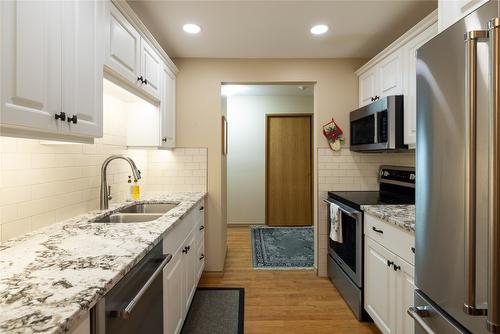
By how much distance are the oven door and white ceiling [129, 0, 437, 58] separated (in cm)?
152

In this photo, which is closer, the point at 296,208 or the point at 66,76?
the point at 66,76

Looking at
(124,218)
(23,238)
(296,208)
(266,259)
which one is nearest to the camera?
(23,238)

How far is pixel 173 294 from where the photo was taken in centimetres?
167

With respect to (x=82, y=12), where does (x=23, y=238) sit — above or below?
below

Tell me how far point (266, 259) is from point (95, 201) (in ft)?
7.20

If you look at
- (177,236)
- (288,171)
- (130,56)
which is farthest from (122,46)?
(288,171)

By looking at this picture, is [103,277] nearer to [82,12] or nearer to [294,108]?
[82,12]

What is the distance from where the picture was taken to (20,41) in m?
0.92

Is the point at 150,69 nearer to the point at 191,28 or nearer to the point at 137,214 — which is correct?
the point at 191,28

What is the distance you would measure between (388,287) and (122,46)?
7.29 ft

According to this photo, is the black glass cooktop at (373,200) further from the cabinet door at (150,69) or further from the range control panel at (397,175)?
the cabinet door at (150,69)

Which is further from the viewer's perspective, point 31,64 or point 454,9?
point 454,9

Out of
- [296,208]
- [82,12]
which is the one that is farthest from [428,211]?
[296,208]

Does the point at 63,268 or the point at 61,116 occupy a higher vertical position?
the point at 61,116
